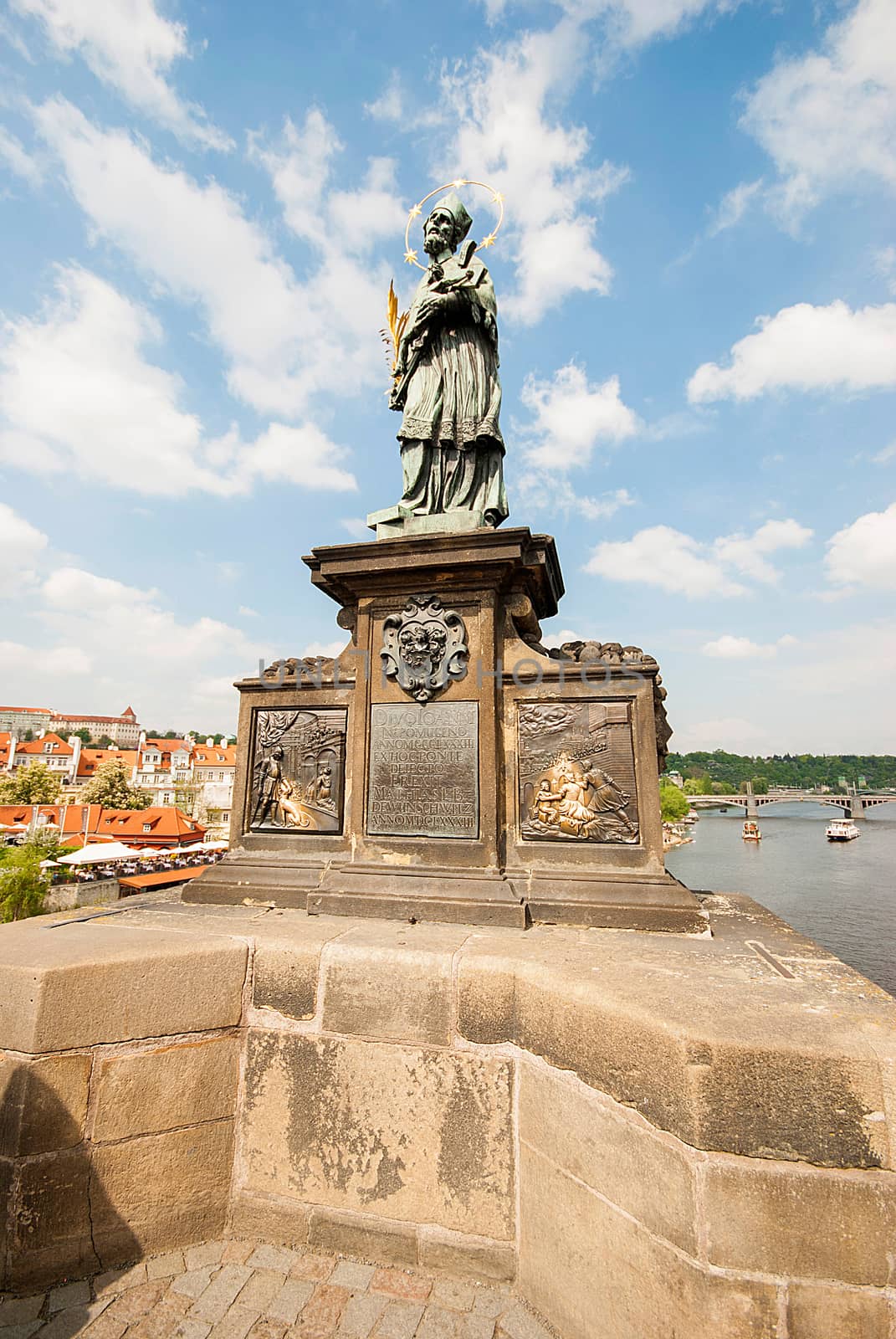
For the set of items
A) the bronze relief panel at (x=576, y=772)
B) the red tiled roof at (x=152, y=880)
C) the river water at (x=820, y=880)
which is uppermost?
the bronze relief panel at (x=576, y=772)

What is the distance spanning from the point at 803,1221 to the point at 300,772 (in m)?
3.94

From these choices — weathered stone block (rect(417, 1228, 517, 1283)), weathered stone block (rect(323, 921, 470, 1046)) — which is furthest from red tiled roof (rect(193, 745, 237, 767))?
weathered stone block (rect(417, 1228, 517, 1283))

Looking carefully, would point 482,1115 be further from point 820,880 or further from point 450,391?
point 820,880

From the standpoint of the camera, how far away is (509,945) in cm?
337

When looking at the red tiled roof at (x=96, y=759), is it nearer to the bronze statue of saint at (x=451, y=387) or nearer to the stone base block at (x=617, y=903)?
the bronze statue of saint at (x=451, y=387)

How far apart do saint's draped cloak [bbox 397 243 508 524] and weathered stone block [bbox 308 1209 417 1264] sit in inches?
182

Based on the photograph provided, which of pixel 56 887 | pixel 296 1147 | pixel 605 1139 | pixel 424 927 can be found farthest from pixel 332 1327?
pixel 56 887

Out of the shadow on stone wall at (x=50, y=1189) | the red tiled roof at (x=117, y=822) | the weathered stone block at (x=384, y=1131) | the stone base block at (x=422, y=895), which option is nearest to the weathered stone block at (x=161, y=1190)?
the shadow on stone wall at (x=50, y=1189)

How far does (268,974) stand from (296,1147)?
769mm

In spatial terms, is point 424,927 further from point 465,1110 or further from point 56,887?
point 56,887

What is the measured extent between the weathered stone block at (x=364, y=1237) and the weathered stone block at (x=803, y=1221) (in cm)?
143

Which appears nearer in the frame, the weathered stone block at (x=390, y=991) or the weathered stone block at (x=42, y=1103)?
the weathered stone block at (x=42, y=1103)

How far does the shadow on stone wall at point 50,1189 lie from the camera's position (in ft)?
8.65

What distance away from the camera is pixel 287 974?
126 inches
